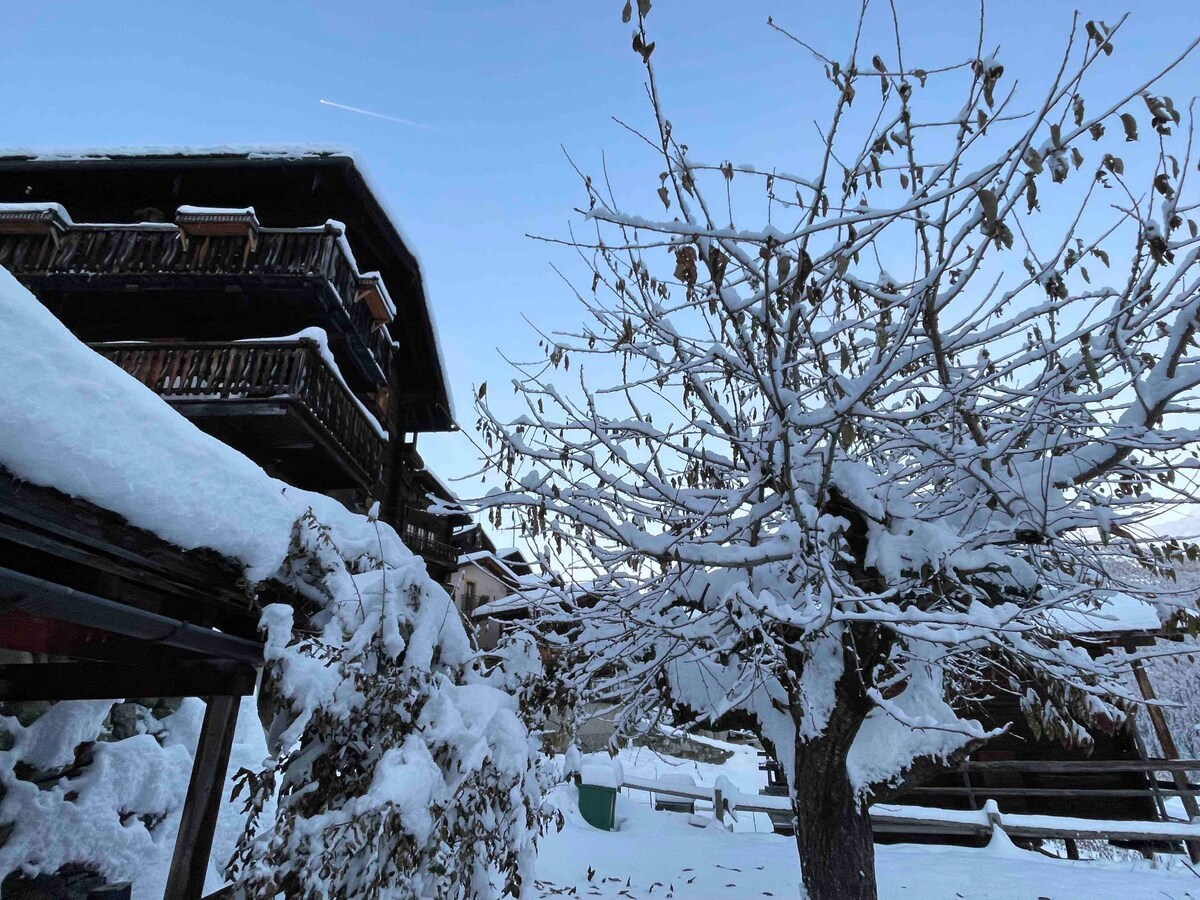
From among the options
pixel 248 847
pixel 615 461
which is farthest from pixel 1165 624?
pixel 248 847

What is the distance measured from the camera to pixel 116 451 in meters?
2.08

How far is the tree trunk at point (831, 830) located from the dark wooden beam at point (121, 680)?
4.38 meters

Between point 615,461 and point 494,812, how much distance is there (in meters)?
2.87

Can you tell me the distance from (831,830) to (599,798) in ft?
22.7

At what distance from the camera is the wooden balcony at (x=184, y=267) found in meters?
10.7

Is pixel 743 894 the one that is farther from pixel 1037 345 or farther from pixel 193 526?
pixel 193 526

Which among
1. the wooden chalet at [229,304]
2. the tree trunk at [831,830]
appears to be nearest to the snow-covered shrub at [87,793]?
the wooden chalet at [229,304]

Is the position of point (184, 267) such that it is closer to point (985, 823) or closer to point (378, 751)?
point (378, 751)

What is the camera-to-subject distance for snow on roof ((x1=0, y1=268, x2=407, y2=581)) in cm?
183

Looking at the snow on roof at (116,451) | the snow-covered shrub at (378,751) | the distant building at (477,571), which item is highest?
the distant building at (477,571)

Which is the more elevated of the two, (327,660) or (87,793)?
(327,660)

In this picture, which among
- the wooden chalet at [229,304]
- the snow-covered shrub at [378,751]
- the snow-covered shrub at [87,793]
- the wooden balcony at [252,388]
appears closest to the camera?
the snow-covered shrub at [378,751]

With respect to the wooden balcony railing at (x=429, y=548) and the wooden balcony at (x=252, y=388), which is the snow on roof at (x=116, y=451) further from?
the wooden balcony railing at (x=429, y=548)

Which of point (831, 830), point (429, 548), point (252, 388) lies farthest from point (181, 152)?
point (831, 830)
